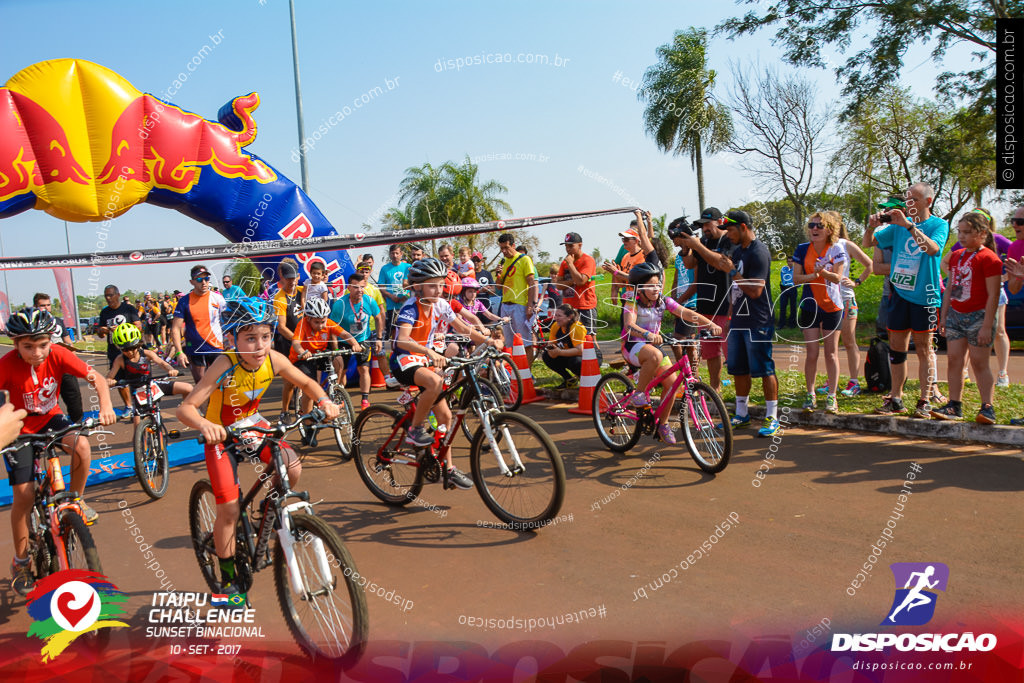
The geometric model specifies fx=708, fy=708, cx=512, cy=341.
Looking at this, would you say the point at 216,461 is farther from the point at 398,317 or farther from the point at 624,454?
the point at 624,454

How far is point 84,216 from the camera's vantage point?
10641 mm

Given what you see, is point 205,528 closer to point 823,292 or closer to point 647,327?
point 647,327

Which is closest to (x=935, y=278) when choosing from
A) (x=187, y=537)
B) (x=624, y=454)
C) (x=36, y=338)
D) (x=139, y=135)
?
(x=624, y=454)

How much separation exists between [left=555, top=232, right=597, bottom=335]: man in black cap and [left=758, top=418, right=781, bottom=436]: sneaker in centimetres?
317

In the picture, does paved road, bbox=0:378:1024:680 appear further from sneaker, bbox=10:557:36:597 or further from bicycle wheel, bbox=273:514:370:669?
bicycle wheel, bbox=273:514:370:669

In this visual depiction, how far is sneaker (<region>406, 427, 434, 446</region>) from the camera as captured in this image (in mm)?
5426

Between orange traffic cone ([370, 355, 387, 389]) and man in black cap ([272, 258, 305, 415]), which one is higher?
man in black cap ([272, 258, 305, 415])

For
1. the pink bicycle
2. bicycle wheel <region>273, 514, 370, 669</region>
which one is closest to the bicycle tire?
bicycle wheel <region>273, 514, 370, 669</region>

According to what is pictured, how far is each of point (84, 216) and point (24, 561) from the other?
312 inches

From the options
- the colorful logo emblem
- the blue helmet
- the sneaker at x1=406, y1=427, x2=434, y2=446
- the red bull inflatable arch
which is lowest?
the colorful logo emblem

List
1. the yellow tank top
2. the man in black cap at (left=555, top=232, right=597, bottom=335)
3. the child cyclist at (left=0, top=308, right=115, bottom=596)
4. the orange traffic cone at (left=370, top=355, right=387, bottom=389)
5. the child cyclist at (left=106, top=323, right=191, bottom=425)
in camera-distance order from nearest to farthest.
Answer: the yellow tank top
the child cyclist at (left=0, top=308, right=115, bottom=596)
the child cyclist at (left=106, top=323, right=191, bottom=425)
the man in black cap at (left=555, top=232, right=597, bottom=335)
the orange traffic cone at (left=370, top=355, right=387, bottom=389)

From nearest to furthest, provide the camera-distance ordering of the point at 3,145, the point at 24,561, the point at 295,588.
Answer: the point at 295,588
the point at 24,561
the point at 3,145

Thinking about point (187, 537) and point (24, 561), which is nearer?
point (24, 561)

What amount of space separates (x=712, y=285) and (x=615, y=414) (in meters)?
2.13
